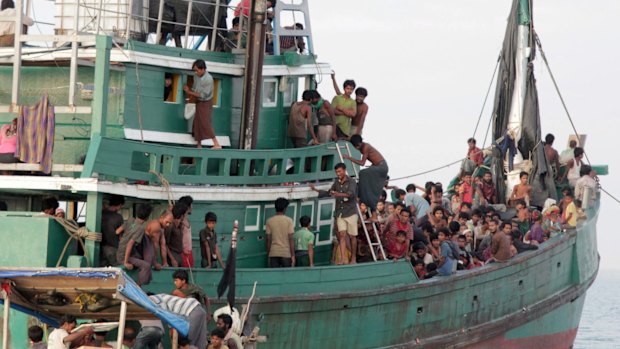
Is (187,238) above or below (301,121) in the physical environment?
below

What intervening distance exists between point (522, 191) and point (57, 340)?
13248 mm

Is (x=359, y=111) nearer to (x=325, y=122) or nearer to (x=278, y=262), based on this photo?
(x=325, y=122)

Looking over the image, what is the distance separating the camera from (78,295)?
61.6ft

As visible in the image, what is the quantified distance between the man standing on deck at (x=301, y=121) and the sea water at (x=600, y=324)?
18.2 meters

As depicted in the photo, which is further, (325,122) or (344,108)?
(344,108)

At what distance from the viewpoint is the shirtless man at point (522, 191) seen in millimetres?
29406

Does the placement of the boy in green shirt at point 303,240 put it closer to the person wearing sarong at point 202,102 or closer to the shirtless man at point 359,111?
the person wearing sarong at point 202,102

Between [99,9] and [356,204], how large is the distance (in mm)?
4609

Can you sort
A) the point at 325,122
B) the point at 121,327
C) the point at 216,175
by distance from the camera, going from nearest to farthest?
the point at 121,327 < the point at 216,175 < the point at 325,122

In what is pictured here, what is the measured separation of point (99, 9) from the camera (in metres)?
20.8

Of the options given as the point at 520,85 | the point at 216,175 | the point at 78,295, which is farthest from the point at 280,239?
the point at 520,85

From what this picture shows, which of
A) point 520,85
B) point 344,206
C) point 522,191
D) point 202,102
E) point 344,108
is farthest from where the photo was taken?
point 520,85

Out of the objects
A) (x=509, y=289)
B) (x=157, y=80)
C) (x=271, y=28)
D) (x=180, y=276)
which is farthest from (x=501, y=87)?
(x=180, y=276)

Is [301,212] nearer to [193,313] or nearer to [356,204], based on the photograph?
[356,204]
